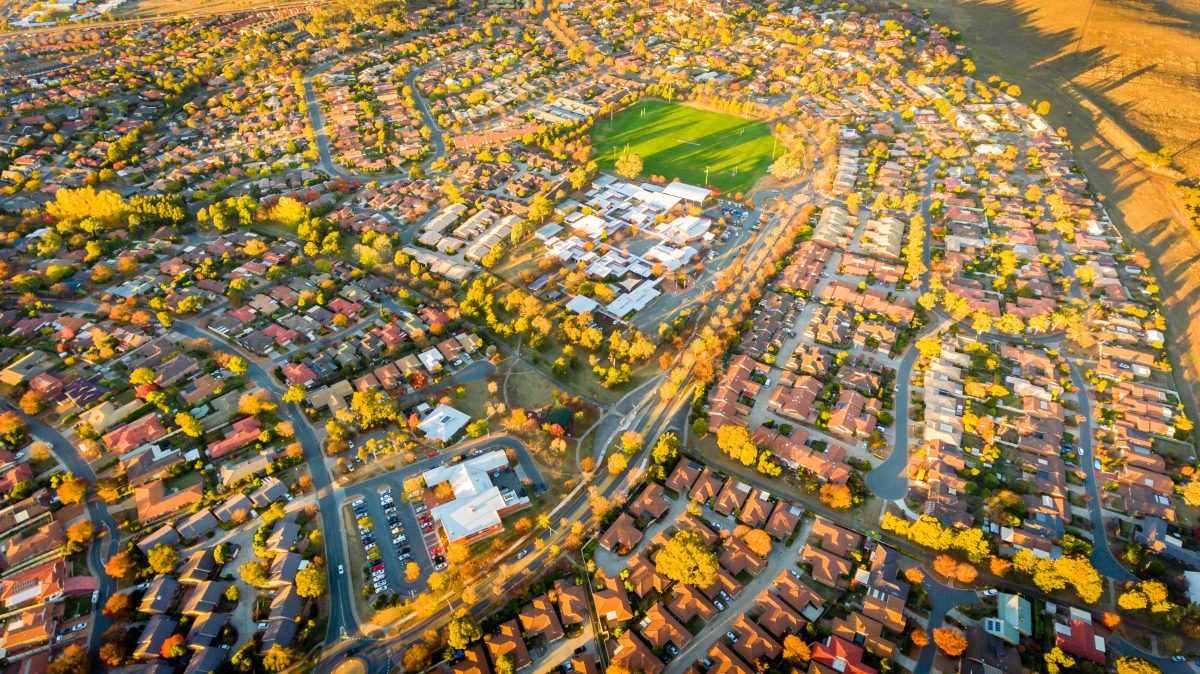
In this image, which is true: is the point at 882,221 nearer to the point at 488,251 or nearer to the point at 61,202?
the point at 488,251

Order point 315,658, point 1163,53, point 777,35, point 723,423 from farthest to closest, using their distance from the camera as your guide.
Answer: point 777,35 → point 1163,53 → point 723,423 → point 315,658

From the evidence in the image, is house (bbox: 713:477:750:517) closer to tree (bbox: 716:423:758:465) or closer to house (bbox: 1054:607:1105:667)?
tree (bbox: 716:423:758:465)

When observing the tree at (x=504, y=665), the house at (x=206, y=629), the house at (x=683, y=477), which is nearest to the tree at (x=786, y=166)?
the house at (x=683, y=477)

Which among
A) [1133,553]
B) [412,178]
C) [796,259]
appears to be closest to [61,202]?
[412,178]

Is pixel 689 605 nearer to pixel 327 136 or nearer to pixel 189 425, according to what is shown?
pixel 189 425

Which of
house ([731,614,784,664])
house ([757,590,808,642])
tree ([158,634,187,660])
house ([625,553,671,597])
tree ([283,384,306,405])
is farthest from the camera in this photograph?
tree ([283,384,306,405])

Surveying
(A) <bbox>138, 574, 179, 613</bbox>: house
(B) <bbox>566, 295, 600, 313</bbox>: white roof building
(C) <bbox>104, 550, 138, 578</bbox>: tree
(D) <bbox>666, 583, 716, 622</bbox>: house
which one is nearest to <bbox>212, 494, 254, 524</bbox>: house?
(A) <bbox>138, 574, 179, 613</bbox>: house
